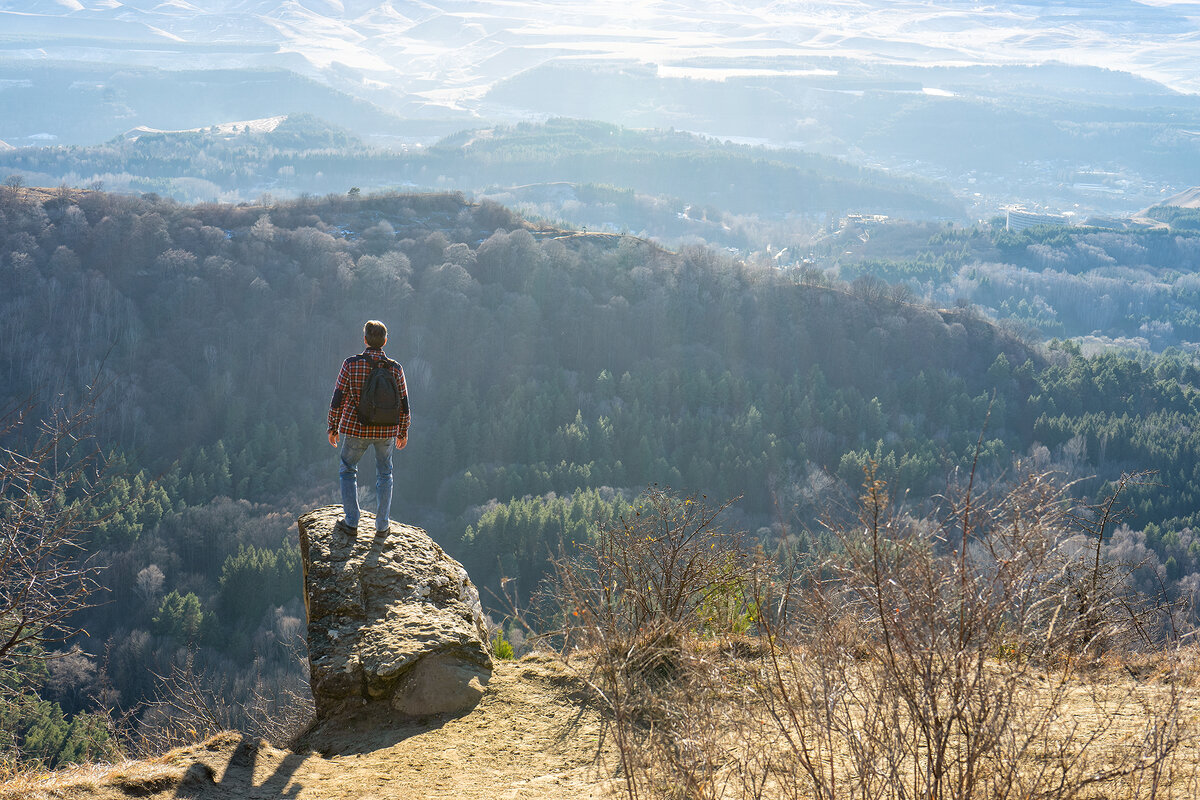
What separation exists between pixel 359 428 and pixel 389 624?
2.14 meters

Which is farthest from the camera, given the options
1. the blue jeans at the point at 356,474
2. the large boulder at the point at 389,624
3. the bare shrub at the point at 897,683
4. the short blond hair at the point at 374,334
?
the blue jeans at the point at 356,474

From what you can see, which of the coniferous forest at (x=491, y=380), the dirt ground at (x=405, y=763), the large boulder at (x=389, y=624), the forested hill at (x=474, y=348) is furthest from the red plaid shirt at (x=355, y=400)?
the forested hill at (x=474, y=348)

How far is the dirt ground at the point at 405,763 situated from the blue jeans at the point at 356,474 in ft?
7.59

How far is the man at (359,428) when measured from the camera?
28.1 ft

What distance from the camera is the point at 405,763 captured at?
20.7 ft

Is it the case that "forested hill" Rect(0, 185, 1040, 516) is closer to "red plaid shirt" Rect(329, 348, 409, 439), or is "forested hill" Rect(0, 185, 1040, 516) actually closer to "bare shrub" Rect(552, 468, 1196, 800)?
"red plaid shirt" Rect(329, 348, 409, 439)

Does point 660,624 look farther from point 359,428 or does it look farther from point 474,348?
point 474,348

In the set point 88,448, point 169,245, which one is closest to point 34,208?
point 169,245

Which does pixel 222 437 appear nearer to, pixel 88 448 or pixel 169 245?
pixel 88 448

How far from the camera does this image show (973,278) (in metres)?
149

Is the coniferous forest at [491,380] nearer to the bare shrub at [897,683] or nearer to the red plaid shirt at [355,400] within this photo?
the red plaid shirt at [355,400]

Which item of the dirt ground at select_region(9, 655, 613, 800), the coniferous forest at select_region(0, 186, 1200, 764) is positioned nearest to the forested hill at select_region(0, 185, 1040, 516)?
the coniferous forest at select_region(0, 186, 1200, 764)

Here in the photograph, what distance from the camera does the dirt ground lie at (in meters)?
5.61

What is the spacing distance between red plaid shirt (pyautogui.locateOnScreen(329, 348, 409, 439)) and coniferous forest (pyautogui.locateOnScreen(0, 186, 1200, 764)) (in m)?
38.7
